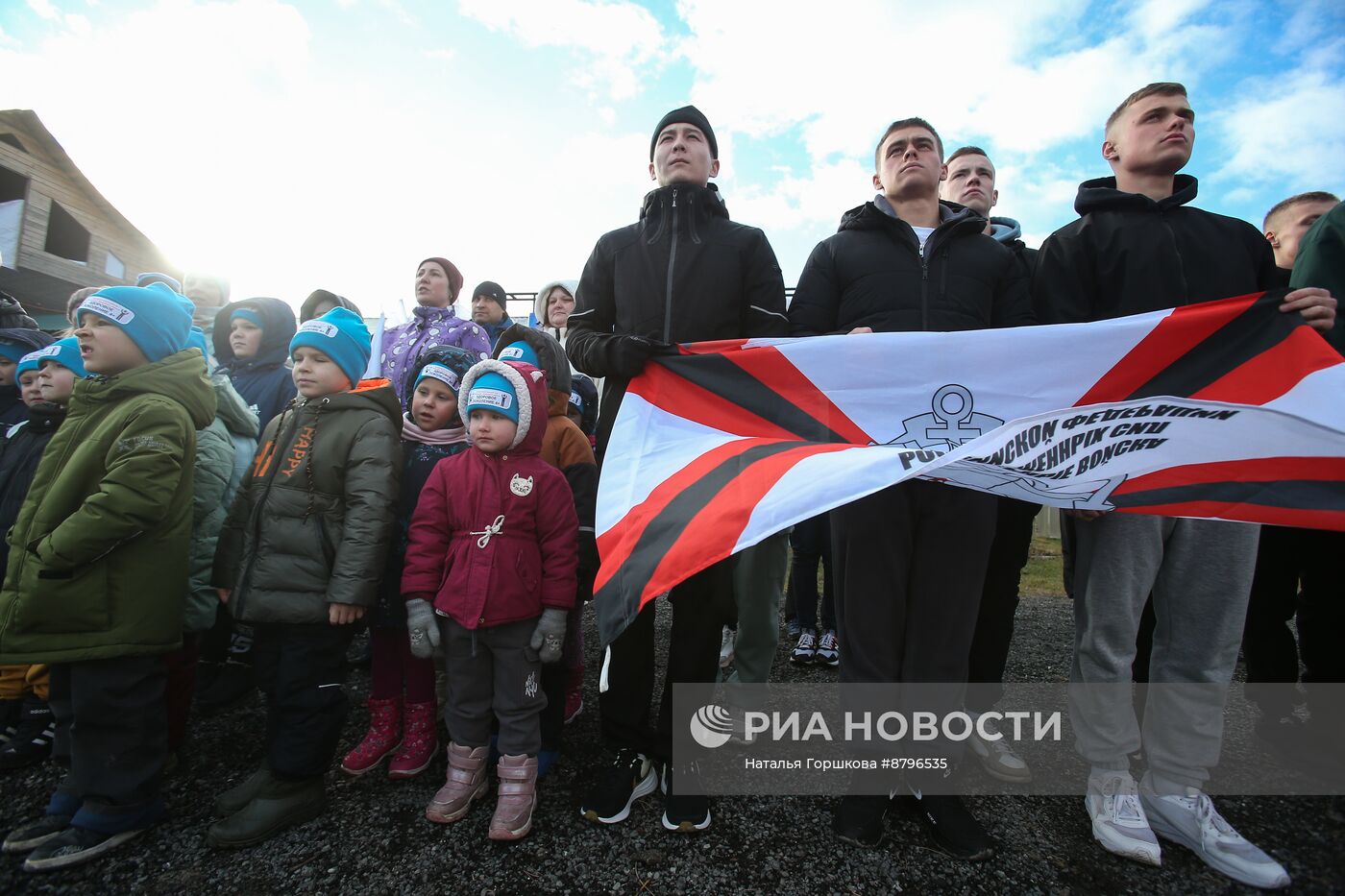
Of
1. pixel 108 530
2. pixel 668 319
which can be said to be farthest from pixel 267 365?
pixel 668 319

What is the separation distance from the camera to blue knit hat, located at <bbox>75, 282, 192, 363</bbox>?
2189 mm

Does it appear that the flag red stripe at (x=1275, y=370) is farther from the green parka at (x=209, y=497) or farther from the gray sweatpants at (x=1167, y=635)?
the green parka at (x=209, y=497)

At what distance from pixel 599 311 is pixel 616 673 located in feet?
4.93

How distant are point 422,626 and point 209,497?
5.21 feet

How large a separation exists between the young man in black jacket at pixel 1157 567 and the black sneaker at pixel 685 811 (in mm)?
1338

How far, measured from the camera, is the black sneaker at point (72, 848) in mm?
1759

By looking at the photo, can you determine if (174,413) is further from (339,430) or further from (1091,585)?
(1091,585)

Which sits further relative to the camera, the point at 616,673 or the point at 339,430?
the point at 339,430

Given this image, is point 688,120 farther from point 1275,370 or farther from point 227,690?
point 227,690

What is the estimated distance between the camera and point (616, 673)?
6.89 ft

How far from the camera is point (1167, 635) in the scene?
2.10 metres

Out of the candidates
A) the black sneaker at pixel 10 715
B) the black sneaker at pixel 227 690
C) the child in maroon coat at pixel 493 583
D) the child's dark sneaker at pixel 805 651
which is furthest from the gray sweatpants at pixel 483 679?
the black sneaker at pixel 10 715

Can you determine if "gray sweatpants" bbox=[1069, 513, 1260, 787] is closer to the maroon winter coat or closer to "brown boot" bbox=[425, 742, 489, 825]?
the maroon winter coat

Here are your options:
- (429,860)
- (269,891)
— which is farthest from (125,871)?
(429,860)
